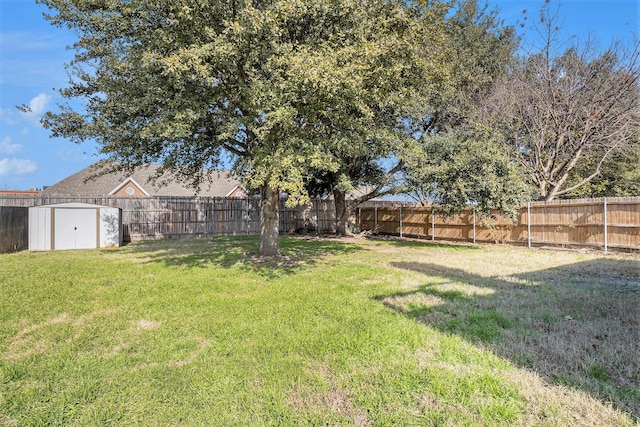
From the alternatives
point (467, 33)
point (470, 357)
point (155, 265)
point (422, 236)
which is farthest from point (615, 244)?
point (155, 265)

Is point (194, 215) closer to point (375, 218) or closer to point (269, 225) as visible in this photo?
point (269, 225)

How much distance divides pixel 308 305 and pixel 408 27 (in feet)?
21.0

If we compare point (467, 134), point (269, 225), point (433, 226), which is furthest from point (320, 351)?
point (433, 226)

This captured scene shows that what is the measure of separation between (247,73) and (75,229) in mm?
9653

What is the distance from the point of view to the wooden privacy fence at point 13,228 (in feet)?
35.7

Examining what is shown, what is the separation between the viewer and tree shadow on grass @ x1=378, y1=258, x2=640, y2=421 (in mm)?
2855

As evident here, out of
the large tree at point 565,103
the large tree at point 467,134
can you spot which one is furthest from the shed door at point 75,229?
the large tree at point 565,103

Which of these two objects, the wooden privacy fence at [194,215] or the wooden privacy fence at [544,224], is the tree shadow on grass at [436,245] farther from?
the wooden privacy fence at [194,215]

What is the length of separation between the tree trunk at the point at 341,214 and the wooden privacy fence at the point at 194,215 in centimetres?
208

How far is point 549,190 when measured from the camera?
15.1 m

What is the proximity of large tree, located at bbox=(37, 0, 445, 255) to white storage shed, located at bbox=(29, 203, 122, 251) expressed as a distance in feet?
17.6

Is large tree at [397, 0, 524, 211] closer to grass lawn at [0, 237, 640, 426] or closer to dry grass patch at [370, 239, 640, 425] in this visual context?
dry grass patch at [370, 239, 640, 425]

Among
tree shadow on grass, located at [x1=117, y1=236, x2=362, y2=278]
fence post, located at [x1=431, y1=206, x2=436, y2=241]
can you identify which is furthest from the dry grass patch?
fence post, located at [x1=431, y1=206, x2=436, y2=241]

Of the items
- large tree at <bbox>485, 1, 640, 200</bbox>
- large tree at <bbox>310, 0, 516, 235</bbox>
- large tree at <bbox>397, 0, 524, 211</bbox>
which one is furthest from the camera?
large tree at <bbox>310, 0, 516, 235</bbox>
